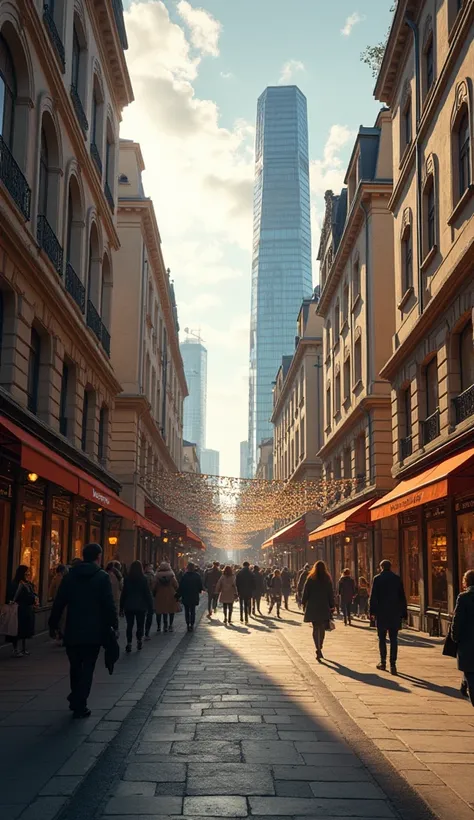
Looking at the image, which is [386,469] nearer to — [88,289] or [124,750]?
[88,289]

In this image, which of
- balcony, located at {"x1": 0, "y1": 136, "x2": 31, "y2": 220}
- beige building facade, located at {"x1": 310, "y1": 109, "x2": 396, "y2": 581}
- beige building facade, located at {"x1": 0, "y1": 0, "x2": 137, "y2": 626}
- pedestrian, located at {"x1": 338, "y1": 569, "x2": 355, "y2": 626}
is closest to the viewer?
balcony, located at {"x1": 0, "y1": 136, "x2": 31, "y2": 220}

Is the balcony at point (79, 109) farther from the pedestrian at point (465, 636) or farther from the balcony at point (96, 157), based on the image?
the pedestrian at point (465, 636)

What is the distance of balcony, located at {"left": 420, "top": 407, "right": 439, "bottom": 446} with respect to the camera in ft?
61.4

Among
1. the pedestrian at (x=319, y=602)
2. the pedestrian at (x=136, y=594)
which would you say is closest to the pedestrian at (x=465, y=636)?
the pedestrian at (x=319, y=602)

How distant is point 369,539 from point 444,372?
10167mm

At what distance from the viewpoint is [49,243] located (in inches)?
707

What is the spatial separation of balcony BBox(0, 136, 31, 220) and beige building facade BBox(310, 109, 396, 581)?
1284 centimetres

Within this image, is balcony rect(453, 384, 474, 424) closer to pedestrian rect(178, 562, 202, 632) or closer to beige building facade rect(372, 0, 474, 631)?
beige building facade rect(372, 0, 474, 631)

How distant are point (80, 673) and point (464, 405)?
35.0 feet

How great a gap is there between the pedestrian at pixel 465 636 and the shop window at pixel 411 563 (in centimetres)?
1231

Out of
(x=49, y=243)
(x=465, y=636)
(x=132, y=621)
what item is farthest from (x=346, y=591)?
(x=465, y=636)

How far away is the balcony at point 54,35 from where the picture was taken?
16875 millimetres

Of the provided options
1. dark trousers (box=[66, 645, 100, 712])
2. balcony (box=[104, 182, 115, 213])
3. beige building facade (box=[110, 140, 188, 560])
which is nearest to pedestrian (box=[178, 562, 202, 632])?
beige building facade (box=[110, 140, 188, 560])

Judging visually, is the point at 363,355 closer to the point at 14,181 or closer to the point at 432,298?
the point at 432,298
